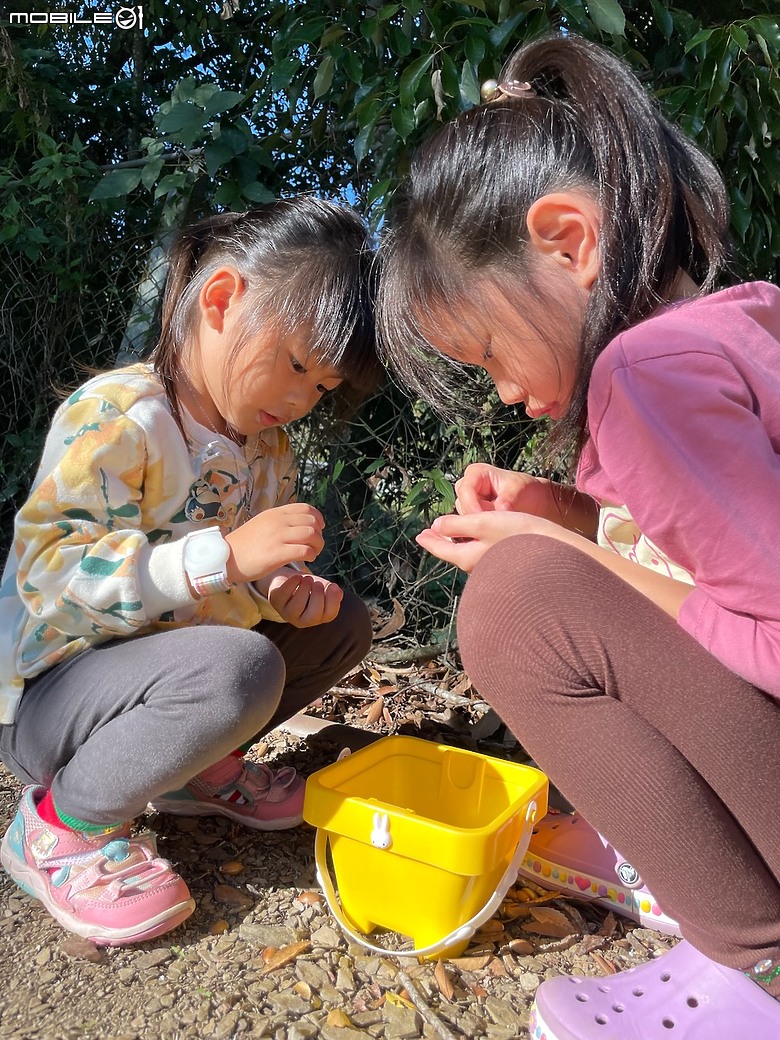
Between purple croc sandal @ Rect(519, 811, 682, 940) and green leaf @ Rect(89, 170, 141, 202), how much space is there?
178cm

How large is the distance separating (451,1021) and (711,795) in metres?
0.45

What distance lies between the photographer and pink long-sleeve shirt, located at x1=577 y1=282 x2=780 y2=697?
0.91 meters

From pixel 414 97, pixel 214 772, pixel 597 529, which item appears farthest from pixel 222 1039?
pixel 414 97

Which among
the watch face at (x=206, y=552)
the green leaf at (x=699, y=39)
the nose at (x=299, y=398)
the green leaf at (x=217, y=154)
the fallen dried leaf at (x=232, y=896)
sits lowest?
the fallen dried leaf at (x=232, y=896)

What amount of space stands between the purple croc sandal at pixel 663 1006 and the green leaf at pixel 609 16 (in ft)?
4.84

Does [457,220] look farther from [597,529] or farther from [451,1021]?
[451,1021]

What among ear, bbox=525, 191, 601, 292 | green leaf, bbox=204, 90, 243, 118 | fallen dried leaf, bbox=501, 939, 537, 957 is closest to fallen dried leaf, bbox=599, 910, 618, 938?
fallen dried leaf, bbox=501, 939, 537, 957

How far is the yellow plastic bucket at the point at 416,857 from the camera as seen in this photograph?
1180mm

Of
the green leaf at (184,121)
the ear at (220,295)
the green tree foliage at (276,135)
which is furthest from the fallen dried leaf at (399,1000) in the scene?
the green leaf at (184,121)

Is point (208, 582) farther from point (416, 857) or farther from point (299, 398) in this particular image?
point (416, 857)

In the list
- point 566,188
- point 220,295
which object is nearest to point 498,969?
point 566,188

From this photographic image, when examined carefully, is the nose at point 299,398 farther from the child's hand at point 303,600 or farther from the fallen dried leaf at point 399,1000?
the fallen dried leaf at point 399,1000

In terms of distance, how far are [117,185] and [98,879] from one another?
1.68 metres

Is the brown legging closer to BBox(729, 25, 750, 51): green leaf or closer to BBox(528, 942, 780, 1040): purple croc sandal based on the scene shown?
BBox(528, 942, 780, 1040): purple croc sandal
